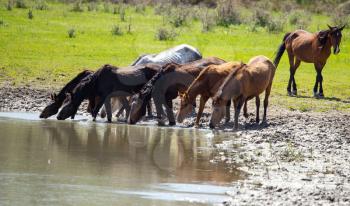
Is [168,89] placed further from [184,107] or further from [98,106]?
[98,106]

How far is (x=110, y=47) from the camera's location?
28.0 meters

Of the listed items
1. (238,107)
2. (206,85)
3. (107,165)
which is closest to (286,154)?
(107,165)

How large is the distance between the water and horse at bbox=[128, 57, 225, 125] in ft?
2.15

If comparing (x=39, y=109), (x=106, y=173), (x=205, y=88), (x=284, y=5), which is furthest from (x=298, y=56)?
(x=284, y=5)

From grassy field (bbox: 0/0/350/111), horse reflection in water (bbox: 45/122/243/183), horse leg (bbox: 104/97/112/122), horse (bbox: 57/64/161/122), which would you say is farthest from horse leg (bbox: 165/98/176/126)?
grassy field (bbox: 0/0/350/111)

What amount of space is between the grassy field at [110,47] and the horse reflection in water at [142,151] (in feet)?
16.1

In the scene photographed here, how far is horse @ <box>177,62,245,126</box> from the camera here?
18297 millimetres

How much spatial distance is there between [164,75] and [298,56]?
20.0ft

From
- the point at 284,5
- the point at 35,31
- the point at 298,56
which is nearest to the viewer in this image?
the point at 298,56

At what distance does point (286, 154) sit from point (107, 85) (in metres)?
6.53

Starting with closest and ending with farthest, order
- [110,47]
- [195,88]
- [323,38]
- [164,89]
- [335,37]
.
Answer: [195,88] < [164,89] < [335,37] < [323,38] < [110,47]

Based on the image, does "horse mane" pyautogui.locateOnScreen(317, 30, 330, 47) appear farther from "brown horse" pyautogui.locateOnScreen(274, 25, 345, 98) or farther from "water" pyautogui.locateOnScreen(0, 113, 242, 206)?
"water" pyautogui.locateOnScreen(0, 113, 242, 206)

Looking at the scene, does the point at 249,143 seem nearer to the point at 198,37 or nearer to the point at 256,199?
the point at 256,199

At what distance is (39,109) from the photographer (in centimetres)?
1988
